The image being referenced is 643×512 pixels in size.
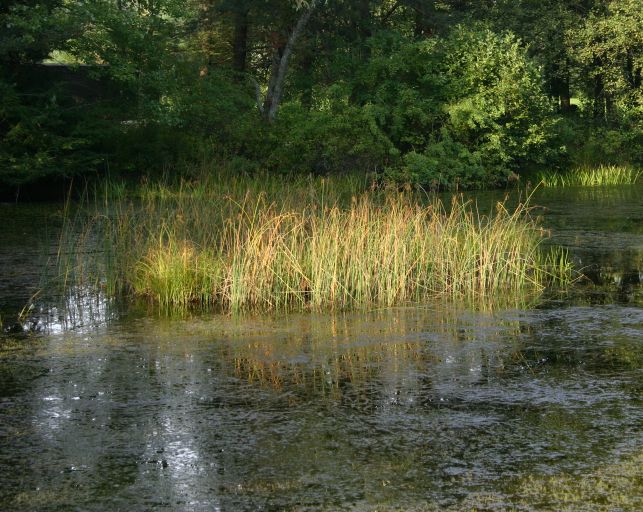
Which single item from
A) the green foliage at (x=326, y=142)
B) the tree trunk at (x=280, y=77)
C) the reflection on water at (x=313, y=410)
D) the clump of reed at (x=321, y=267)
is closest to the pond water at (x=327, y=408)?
the reflection on water at (x=313, y=410)

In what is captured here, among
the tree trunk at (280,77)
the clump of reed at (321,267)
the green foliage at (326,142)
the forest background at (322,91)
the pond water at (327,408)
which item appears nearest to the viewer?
the pond water at (327,408)

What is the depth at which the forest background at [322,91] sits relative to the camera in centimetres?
1677

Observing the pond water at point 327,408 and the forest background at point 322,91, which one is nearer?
the pond water at point 327,408

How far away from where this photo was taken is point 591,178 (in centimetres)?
2114

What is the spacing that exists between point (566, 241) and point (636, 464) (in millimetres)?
7364

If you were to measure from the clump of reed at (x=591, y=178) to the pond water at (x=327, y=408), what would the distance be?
1322 cm

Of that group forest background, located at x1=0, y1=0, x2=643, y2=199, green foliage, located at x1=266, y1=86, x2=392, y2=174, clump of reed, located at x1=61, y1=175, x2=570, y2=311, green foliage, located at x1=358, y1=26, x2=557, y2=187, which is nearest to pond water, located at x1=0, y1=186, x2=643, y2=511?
clump of reed, located at x1=61, y1=175, x2=570, y2=311

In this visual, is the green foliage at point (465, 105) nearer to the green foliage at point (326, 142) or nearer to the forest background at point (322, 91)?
the forest background at point (322, 91)

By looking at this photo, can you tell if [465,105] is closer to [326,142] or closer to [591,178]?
[591,178]

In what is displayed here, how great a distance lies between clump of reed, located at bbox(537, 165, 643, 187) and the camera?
21016 mm

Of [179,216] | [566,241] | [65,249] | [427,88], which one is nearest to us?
[179,216]

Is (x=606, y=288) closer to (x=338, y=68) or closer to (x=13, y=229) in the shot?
(x=13, y=229)

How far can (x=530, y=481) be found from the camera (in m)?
3.95

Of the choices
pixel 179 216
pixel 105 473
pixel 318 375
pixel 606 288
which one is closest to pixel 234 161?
pixel 179 216
